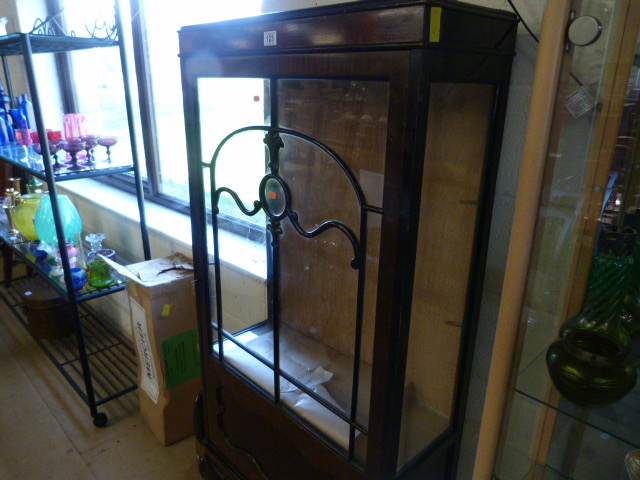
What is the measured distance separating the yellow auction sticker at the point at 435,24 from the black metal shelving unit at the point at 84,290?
4.56 ft

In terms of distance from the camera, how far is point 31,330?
7.86ft

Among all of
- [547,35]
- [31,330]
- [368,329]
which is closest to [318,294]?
[368,329]

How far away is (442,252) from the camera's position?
84 cm

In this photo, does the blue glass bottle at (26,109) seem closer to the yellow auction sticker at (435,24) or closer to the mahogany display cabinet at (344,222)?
the mahogany display cabinet at (344,222)

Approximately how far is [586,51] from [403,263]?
0.37 m

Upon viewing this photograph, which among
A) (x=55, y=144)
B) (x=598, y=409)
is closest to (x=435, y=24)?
(x=598, y=409)

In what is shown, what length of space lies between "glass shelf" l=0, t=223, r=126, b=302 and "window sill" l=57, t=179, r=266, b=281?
0.22 meters

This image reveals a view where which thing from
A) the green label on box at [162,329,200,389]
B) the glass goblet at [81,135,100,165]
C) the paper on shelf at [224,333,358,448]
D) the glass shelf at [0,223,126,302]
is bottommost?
the green label on box at [162,329,200,389]

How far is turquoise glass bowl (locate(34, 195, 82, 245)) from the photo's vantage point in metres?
1.98

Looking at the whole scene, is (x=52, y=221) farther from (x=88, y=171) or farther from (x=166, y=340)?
(x=166, y=340)

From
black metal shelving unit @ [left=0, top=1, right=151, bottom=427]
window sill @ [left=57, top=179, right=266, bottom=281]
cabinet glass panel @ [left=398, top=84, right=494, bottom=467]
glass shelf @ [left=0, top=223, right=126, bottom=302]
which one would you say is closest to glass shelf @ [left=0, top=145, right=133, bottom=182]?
black metal shelving unit @ [left=0, top=1, right=151, bottom=427]

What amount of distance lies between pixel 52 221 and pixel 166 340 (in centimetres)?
88

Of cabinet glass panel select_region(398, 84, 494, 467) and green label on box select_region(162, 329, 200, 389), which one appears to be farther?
green label on box select_region(162, 329, 200, 389)

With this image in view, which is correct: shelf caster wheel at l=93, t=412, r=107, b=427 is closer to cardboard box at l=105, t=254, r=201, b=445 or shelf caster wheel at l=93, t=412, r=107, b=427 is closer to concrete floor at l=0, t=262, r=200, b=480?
concrete floor at l=0, t=262, r=200, b=480
